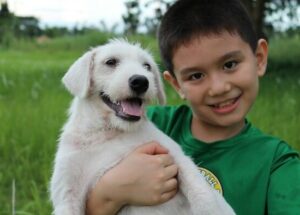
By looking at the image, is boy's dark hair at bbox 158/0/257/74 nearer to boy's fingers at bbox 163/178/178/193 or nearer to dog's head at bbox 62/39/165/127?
dog's head at bbox 62/39/165/127

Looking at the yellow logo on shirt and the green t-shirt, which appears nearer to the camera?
the green t-shirt

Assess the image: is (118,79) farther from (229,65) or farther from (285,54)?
(285,54)

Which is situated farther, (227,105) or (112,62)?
(227,105)

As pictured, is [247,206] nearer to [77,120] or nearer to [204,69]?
[204,69]

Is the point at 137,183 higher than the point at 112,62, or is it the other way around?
the point at 112,62

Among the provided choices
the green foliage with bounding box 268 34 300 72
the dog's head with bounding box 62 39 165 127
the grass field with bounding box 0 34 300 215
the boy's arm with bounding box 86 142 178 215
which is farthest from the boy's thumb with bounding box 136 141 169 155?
the green foliage with bounding box 268 34 300 72

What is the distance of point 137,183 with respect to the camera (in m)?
2.60

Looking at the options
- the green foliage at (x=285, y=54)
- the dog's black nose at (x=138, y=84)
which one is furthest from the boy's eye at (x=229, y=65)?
the green foliage at (x=285, y=54)

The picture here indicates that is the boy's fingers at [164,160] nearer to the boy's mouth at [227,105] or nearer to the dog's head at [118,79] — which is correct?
the dog's head at [118,79]

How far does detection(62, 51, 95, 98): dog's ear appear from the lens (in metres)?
2.65

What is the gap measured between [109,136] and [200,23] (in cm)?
75

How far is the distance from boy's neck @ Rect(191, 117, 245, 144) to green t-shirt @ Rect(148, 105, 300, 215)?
0.06 m

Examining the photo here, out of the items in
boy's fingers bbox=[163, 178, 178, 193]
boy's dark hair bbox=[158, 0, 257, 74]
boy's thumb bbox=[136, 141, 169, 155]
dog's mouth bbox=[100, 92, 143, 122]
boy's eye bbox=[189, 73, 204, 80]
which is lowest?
boy's fingers bbox=[163, 178, 178, 193]

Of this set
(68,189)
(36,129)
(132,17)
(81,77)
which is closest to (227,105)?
→ (81,77)
